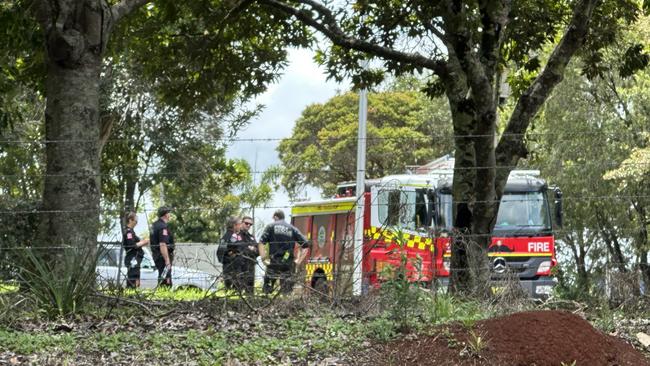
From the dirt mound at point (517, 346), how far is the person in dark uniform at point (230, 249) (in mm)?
2287

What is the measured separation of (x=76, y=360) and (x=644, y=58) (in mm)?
10904

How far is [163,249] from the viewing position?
1168 cm

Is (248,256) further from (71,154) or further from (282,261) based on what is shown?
(71,154)

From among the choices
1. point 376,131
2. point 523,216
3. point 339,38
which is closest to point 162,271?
point 339,38

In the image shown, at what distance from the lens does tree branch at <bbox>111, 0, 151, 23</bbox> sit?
37.6 feet

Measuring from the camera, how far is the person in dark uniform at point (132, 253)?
32.9 feet

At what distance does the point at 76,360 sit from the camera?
7.39 metres

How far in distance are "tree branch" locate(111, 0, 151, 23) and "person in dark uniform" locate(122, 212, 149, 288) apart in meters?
2.61

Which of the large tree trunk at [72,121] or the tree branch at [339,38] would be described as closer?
Answer: the large tree trunk at [72,121]

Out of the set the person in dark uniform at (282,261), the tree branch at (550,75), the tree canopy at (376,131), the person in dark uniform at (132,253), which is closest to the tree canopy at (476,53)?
the tree branch at (550,75)

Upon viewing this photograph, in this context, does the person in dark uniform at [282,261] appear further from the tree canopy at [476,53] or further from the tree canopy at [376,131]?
the tree canopy at [376,131]

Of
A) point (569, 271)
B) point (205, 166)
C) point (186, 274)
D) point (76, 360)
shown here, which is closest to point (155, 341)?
point (76, 360)

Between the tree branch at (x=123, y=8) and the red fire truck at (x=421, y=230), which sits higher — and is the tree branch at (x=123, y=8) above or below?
Answer: above

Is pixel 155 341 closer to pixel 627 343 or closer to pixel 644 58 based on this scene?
pixel 627 343
